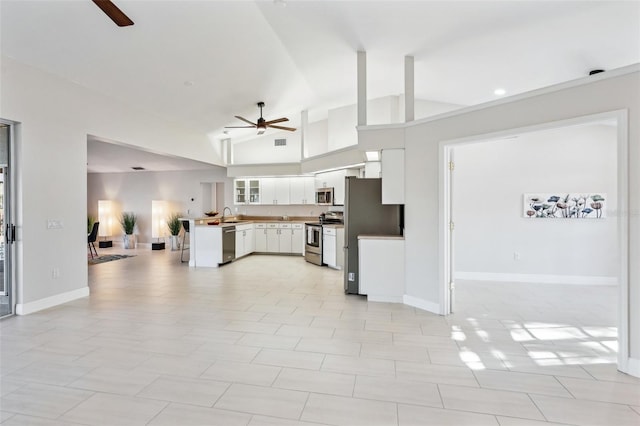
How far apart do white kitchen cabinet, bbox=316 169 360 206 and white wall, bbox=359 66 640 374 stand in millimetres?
2865

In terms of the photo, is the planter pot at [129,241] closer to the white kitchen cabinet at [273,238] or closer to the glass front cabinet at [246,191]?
the glass front cabinet at [246,191]

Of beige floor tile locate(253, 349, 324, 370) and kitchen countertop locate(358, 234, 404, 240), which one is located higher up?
kitchen countertop locate(358, 234, 404, 240)

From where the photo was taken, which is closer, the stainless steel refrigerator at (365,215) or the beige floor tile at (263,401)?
the beige floor tile at (263,401)

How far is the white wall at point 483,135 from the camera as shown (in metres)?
2.51

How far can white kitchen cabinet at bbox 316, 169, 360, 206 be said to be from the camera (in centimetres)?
745

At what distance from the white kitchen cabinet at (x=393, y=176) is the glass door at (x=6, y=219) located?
15.0 feet

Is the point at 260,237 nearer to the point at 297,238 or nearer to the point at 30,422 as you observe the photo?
the point at 297,238

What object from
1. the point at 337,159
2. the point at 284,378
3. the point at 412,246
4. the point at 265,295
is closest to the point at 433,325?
the point at 412,246

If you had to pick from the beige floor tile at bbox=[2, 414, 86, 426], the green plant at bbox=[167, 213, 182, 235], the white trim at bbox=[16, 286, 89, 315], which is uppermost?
the green plant at bbox=[167, 213, 182, 235]

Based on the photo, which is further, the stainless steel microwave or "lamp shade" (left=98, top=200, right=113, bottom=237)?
"lamp shade" (left=98, top=200, right=113, bottom=237)

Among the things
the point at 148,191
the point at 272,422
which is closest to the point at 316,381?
the point at 272,422

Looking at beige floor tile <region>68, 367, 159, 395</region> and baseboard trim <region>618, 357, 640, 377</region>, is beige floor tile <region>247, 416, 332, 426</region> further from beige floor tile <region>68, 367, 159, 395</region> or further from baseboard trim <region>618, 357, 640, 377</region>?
baseboard trim <region>618, 357, 640, 377</region>

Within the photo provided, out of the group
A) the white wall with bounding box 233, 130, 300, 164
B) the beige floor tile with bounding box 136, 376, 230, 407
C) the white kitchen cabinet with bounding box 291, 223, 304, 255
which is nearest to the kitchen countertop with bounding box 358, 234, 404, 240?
the beige floor tile with bounding box 136, 376, 230, 407

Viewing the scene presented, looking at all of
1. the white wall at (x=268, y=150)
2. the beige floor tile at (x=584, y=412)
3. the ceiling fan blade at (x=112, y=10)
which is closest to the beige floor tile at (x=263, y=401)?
the beige floor tile at (x=584, y=412)
